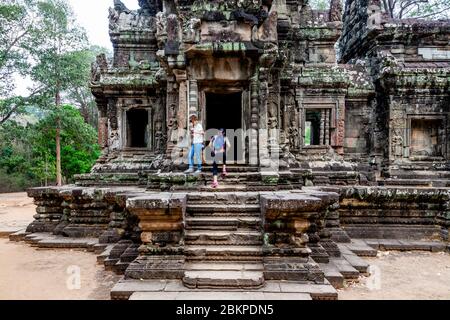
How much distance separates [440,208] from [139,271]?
6535 mm

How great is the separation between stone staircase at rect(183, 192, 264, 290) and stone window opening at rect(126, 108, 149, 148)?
183 inches

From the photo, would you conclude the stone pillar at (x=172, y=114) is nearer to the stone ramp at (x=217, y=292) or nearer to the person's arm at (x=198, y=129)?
the person's arm at (x=198, y=129)

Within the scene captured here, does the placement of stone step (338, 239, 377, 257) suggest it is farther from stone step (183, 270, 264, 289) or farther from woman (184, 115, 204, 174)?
woman (184, 115, 204, 174)

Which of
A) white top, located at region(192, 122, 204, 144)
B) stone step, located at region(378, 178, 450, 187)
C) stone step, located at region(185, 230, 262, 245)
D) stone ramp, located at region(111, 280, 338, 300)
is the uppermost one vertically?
white top, located at region(192, 122, 204, 144)

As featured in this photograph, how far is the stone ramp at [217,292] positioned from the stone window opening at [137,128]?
564cm

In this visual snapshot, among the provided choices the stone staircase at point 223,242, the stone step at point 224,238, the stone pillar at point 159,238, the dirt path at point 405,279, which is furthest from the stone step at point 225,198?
the dirt path at point 405,279

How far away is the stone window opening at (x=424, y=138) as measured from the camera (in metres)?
9.90

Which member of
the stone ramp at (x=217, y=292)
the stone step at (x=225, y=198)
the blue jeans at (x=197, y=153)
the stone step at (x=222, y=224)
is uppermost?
the blue jeans at (x=197, y=153)

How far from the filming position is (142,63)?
29.8 feet

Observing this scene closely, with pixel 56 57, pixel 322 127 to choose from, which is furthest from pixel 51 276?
pixel 56 57

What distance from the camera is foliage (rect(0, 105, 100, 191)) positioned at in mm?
17297

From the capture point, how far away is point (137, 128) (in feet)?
32.8

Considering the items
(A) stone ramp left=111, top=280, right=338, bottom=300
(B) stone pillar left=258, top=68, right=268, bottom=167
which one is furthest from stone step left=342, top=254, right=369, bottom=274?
(B) stone pillar left=258, top=68, right=268, bottom=167

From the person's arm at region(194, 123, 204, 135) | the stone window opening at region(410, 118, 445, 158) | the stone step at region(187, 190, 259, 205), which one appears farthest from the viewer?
the stone window opening at region(410, 118, 445, 158)
